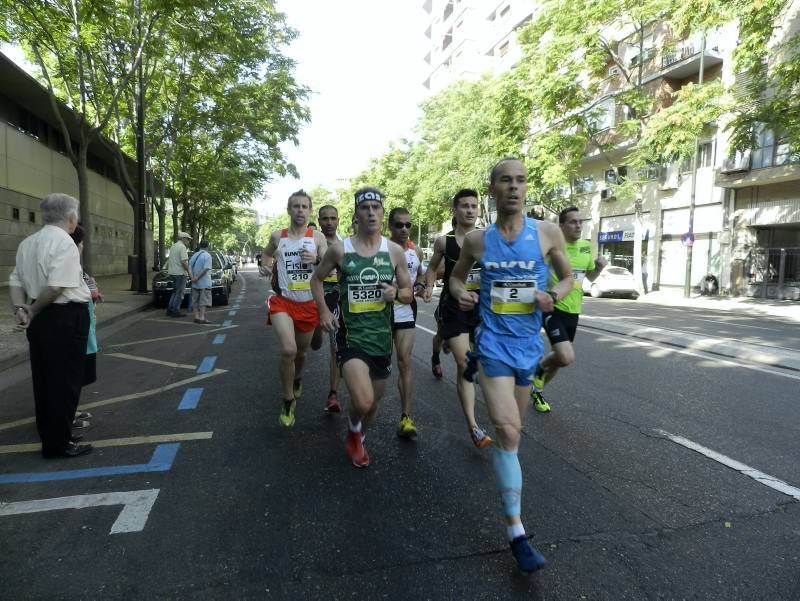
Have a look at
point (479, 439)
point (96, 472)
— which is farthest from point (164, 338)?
point (479, 439)

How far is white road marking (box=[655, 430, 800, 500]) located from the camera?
3477mm

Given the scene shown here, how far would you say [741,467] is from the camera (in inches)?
151

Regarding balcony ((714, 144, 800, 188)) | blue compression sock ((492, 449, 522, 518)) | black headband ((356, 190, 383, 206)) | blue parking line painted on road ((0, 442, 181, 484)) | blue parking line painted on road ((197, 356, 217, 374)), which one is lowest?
blue parking line painted on road ((0, 442, 181, 484))

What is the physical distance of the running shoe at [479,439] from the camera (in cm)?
410

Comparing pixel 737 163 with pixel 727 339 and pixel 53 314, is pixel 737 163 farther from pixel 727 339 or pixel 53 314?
pixel 53 314

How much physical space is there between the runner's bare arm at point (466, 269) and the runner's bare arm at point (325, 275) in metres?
0.89

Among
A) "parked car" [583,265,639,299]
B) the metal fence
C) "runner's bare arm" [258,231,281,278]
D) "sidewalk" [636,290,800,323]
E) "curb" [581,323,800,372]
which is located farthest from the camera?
"parked car" [583,265,639,299]

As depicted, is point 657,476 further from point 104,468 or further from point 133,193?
point 133,193

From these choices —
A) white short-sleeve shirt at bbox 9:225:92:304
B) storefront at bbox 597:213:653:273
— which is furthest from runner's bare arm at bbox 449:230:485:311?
storefront at bbox 597:213:653:273

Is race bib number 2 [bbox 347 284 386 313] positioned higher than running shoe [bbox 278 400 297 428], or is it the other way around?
race bib number 2 [bbox 347 284 386 313]

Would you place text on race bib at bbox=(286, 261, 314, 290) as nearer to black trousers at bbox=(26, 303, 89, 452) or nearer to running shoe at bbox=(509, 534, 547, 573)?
black trousers at bbox=(26, 303, 89, 452)

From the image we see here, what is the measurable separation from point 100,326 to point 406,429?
8.81 metres

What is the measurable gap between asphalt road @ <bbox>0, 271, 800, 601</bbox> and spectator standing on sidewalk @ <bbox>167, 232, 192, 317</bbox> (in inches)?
269

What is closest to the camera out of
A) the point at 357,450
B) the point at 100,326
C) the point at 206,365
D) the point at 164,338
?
the point at 357,450
